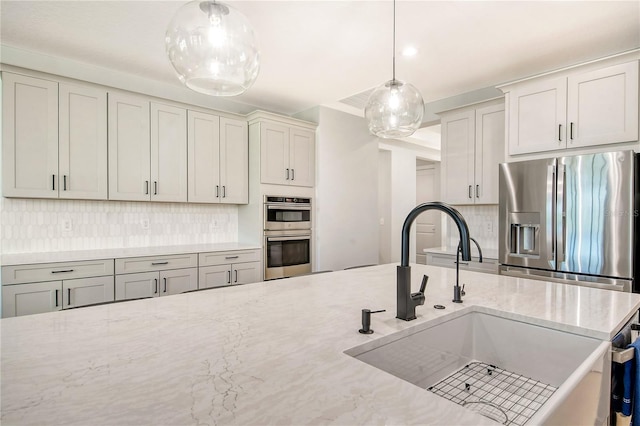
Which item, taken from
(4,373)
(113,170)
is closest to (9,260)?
(113,170)

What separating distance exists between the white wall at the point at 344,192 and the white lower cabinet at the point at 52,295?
232 centimetres

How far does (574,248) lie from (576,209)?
0.30 metres

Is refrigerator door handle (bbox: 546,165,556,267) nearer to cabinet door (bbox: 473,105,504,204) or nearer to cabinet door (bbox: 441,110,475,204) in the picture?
cabinet door (bbox: 473,105,504,204)

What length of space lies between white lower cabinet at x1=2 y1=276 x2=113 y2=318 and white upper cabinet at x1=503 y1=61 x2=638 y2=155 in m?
3.83

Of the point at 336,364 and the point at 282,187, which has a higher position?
the point at 282,187

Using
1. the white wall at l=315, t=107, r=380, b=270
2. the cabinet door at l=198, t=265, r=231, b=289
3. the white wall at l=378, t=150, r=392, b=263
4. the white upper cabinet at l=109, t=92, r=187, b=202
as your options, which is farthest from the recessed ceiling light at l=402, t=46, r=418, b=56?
the white wall at l=378, t=150, r=392, b=263

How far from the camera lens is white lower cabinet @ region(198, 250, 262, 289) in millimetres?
3336

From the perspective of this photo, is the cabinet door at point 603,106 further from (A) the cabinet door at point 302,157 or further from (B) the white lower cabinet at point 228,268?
(B) the white lower cabinet at point 228,268

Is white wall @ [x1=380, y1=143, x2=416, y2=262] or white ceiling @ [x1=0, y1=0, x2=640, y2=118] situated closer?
white ceiling @ [x1=0, y1=0, x2=640, y2=118]

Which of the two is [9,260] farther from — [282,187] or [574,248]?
[574,248]

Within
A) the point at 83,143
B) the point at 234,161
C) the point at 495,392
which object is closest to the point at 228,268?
the point at 234,161

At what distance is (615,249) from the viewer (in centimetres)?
242

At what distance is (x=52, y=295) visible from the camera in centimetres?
255

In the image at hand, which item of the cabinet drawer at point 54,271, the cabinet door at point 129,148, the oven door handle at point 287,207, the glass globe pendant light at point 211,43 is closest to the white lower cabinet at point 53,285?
the cabinet drawer at point 54,271
